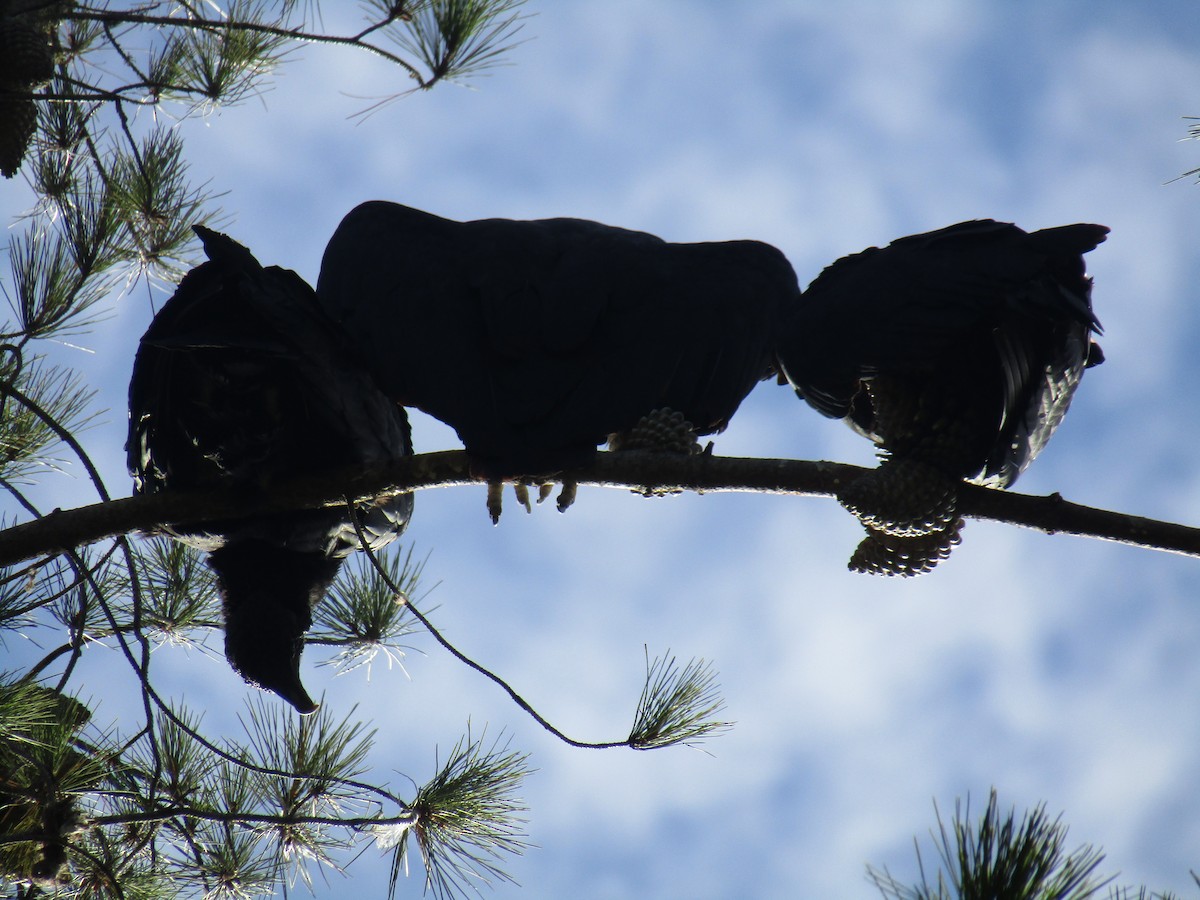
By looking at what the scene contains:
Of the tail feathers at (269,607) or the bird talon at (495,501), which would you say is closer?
the bird talon at (495,501)

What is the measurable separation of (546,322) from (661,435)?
350mm

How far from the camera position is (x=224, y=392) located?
2.44 meters

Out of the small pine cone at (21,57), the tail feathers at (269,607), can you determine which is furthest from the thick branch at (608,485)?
the small pine cone at (21,57)

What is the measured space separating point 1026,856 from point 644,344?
5.11 feet

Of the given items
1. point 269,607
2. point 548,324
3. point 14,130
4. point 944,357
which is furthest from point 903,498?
point 14,130

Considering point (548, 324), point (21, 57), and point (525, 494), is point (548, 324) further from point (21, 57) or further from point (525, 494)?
point (21, 57)

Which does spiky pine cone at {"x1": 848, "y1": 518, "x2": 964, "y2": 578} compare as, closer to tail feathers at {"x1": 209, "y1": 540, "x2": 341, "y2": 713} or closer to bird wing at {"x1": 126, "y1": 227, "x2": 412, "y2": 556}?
bird wing at {"x1": 126, "y1": 227, "x2": 412, "y2": 556}

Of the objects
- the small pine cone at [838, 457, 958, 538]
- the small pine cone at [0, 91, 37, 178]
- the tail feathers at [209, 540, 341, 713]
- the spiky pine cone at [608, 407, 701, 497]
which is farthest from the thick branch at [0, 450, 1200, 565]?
the small pine cone at [0, 91, 37, 178]

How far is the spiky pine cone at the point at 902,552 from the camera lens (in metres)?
2.21

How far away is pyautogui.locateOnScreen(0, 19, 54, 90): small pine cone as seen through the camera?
3.10 m

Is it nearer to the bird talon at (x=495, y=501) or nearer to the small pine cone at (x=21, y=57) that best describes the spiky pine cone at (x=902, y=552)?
the bird talon at (x=495, y=501)

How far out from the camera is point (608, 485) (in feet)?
7.75

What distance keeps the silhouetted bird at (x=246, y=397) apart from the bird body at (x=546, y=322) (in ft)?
0.44

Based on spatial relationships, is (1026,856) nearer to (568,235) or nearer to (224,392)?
(224,392)
